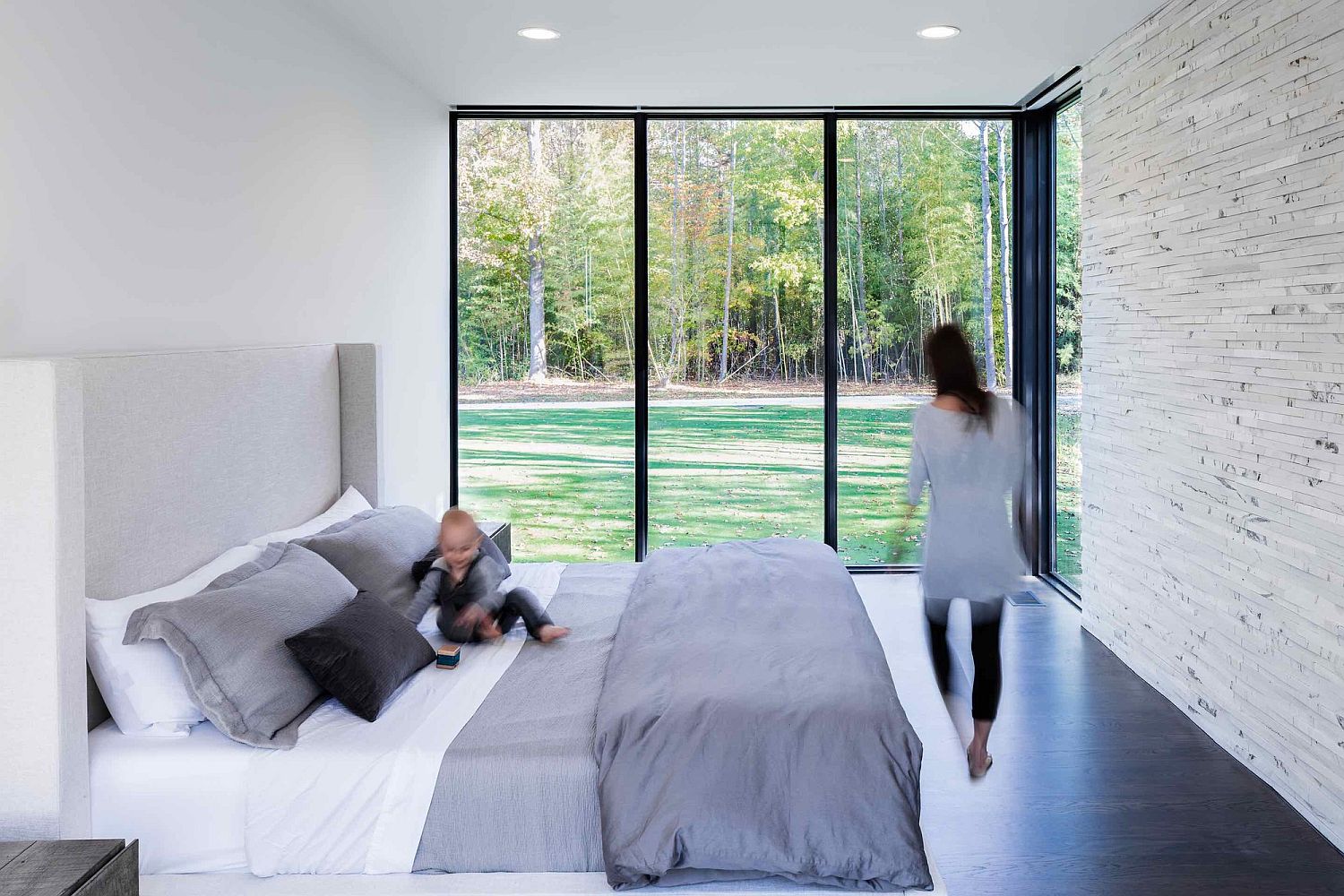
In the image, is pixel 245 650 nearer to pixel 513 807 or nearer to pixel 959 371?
pixel 513 807

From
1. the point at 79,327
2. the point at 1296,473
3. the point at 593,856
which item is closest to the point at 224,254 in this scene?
the point at 79,327

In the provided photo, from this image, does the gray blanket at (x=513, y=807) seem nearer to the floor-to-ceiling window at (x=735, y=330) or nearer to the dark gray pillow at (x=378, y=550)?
the dark gray pillow at (x=378, y=550)

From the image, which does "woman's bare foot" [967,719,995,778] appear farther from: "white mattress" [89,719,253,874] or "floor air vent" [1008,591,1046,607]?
"floor air vent" [1008,591,1046,607]

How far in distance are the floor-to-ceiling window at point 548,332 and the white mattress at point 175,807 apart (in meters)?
3.77

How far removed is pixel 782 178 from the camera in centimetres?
603

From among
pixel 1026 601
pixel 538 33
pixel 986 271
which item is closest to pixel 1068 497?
pixel 1026 601

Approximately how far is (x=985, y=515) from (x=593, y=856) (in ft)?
4.76

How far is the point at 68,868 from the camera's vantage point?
1932 mm

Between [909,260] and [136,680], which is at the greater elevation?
[909,260]

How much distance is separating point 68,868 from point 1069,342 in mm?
5027

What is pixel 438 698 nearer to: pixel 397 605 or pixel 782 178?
pixel 397 605

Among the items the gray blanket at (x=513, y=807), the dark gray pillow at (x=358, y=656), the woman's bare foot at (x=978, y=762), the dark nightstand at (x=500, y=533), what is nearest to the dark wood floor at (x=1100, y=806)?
the woman's bare foot at (x=978, y=762)

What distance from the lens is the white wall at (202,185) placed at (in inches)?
99.8

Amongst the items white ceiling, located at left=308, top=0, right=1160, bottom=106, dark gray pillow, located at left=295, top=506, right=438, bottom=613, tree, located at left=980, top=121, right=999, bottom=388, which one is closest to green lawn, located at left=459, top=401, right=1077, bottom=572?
tree, located at left=980, top=121, right=999, bottom=388
